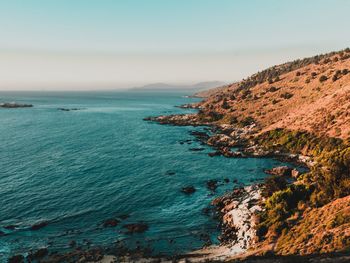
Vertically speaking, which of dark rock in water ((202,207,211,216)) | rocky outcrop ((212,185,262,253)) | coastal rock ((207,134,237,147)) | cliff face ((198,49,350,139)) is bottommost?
dark rock in water ((202,207,211,216))

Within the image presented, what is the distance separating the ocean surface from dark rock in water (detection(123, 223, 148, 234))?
905mm

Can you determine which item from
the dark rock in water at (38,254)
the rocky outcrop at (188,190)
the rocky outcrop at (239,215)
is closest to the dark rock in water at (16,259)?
the dark rock in water at (38,254)

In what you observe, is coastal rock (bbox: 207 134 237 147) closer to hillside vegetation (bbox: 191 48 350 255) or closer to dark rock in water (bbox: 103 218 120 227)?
hillside vegetation (bbox: 191 48 350 255)

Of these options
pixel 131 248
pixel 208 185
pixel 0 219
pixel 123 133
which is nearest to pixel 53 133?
pixel 123 133

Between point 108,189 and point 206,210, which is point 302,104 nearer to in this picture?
point 206,210

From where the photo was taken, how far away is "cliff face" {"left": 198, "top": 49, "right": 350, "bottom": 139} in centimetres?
7581

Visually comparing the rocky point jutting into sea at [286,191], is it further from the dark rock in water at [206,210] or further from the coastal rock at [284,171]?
the dark rock in water at [206,210]

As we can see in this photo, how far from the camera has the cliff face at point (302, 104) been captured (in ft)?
249

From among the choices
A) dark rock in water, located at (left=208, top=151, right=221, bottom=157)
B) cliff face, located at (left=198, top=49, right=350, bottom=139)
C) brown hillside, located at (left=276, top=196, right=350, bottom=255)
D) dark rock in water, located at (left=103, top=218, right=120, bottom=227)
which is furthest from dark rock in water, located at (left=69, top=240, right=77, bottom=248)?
cliff face, located at (left=198, top=49, right=350, bottom=139)

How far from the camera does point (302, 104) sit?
330 feet

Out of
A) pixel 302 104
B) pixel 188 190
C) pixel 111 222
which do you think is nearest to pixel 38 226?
pixel 111 222

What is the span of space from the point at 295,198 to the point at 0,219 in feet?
148

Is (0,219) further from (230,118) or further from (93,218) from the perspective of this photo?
(230,118)

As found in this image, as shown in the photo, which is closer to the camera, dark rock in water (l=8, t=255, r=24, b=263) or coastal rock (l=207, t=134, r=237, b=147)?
dark rock in water (l=8, t=255, r=24, b=263)
